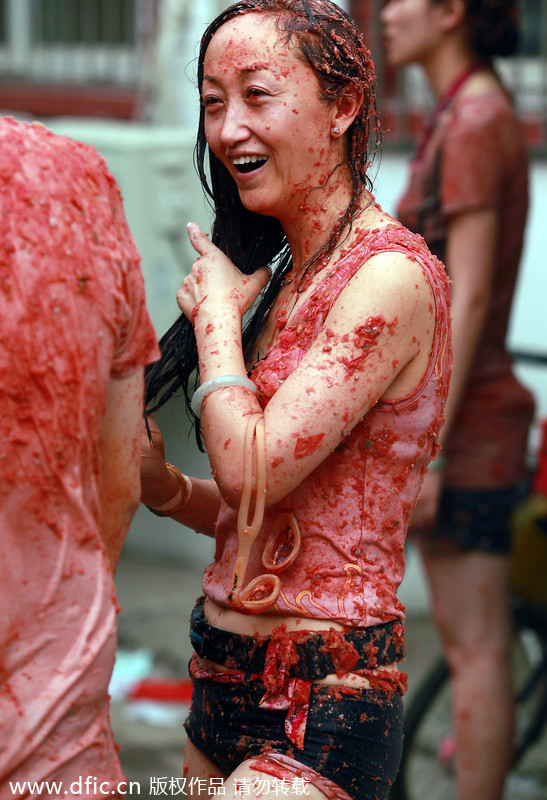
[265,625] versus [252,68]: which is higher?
[252,68]

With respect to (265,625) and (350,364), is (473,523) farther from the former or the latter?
(350,364)

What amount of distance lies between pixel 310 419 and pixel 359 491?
0.60 feet

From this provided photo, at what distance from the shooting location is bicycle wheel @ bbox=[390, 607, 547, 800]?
376 centimetres

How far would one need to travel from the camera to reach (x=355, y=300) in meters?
1.86

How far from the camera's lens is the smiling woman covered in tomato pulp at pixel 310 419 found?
71.9 inches

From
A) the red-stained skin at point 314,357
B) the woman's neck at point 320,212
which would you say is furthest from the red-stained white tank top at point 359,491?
the woman's neck at point 320,212

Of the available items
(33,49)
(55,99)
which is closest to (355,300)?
(55,99)

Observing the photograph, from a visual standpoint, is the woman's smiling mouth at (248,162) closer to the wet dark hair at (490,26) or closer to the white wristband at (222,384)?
the white wristband at (222,384)

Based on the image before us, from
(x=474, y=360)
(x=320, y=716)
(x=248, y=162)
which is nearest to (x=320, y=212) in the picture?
(x=248, y=162)

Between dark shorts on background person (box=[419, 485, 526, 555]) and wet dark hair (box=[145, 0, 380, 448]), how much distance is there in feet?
4.54

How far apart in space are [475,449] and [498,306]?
0.44 metres

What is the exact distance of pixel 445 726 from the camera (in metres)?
3.92

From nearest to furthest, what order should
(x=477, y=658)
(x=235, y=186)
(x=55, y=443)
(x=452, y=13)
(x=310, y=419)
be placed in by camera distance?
1. (x=55, y=443)
2. (x=310, y=419)
3. (x=235, y=186)
4. (x=477, y=658)
5. (x=452, y=13)

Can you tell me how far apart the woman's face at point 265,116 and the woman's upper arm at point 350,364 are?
0.78ft
